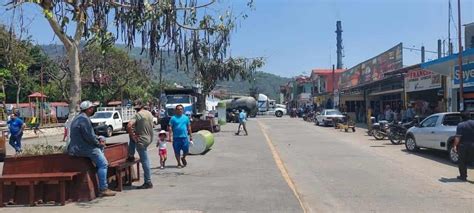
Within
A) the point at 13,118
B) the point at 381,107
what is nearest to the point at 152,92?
the point at 381,107

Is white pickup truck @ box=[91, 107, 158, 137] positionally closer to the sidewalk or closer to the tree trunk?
the sidewalk

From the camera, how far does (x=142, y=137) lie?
37.4 ft

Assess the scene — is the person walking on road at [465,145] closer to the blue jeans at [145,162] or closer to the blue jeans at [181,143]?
the blue jeans at [181,143]

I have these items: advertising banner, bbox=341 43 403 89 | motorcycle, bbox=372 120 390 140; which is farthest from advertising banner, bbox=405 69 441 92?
motorcycle, bbox=372 120 390 140

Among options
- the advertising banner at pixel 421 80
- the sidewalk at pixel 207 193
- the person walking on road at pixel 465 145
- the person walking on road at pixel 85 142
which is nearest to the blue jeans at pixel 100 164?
the person walking on road at pixel 85 142

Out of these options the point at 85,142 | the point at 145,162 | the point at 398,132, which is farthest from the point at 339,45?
the point at 85,142

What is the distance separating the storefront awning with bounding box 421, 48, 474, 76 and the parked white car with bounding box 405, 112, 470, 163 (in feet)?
19.2

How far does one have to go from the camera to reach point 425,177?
13273 mm

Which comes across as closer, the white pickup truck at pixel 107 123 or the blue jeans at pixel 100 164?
the blue jeans at pixel 100 164

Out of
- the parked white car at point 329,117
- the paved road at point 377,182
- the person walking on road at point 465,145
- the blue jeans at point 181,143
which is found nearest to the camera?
the paved road at point 377,182

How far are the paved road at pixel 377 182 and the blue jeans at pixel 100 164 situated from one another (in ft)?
11.3

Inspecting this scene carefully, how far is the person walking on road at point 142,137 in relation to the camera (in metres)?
11.3

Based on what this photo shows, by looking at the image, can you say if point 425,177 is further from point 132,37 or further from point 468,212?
point 132,37

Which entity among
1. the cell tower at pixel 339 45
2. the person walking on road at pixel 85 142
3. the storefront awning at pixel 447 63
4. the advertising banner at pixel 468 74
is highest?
the cell tower at pixel 339 45
